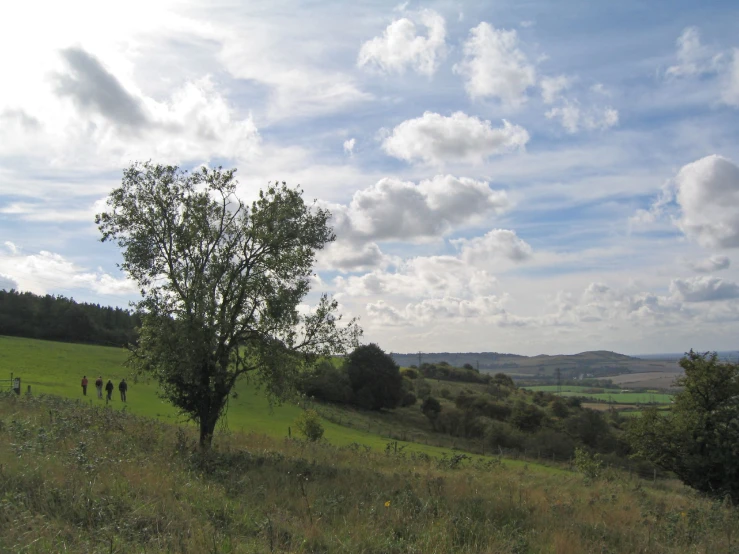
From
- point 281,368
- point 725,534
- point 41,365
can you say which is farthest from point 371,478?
point 41,365

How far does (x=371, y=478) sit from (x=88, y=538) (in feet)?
32.4

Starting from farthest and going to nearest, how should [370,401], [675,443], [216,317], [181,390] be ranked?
1. [370,401]
2. [675,443]
3. [181,390]
4. [216,317]

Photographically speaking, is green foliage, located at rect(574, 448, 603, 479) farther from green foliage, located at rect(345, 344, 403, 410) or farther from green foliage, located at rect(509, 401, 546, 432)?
green foliage, located at rect(345, 344, 403, 410)

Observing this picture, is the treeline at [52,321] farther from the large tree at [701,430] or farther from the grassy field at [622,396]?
the grassy field at [622,396]

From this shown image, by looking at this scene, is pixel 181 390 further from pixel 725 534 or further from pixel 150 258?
pixel 725 534

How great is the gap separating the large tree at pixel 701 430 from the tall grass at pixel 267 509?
11.7 m

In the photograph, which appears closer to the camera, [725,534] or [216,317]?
[725,534]

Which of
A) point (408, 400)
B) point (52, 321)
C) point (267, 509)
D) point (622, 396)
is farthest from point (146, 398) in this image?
point (622, 396)

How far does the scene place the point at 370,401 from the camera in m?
68.9

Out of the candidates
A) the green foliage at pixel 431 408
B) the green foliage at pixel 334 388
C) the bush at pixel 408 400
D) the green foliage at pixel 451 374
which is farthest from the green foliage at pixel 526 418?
the green foliage at pixel 451 374

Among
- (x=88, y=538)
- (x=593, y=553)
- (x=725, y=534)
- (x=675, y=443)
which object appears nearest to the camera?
(x=88, y=538)

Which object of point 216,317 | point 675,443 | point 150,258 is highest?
point 150,258

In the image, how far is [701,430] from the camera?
27.2 m

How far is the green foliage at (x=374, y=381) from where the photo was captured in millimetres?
68812
